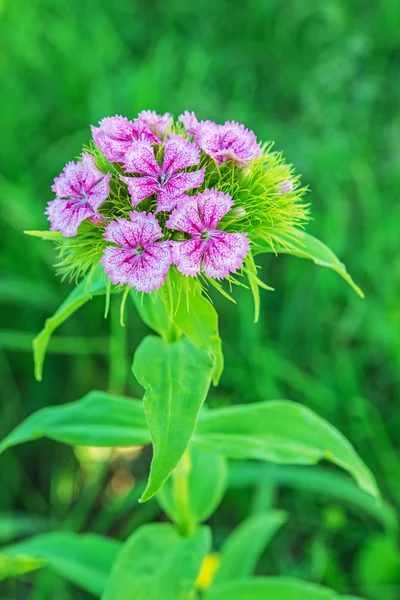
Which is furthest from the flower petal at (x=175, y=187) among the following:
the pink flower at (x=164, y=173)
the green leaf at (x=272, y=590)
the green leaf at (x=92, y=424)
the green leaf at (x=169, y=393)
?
the green leaf at (x=272, y=590)

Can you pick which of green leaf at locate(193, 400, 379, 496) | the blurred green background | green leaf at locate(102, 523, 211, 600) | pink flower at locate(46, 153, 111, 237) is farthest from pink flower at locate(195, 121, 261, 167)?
the blurred green background

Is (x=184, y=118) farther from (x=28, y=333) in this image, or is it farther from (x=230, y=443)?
(x=28, y=333)

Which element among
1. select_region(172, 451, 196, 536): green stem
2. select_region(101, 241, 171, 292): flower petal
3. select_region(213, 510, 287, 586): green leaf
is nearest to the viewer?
select_region(101, 241, 171, 292): flower petal

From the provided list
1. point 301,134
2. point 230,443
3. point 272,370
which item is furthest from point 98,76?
point 230,443

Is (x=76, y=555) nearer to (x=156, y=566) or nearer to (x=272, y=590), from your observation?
(x=156, y=566)

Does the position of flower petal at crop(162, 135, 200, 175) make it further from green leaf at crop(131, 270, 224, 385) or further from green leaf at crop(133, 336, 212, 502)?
green leaf at crop(133, 336, 212, 502)

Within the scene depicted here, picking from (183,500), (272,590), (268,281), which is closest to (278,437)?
(183,500)
